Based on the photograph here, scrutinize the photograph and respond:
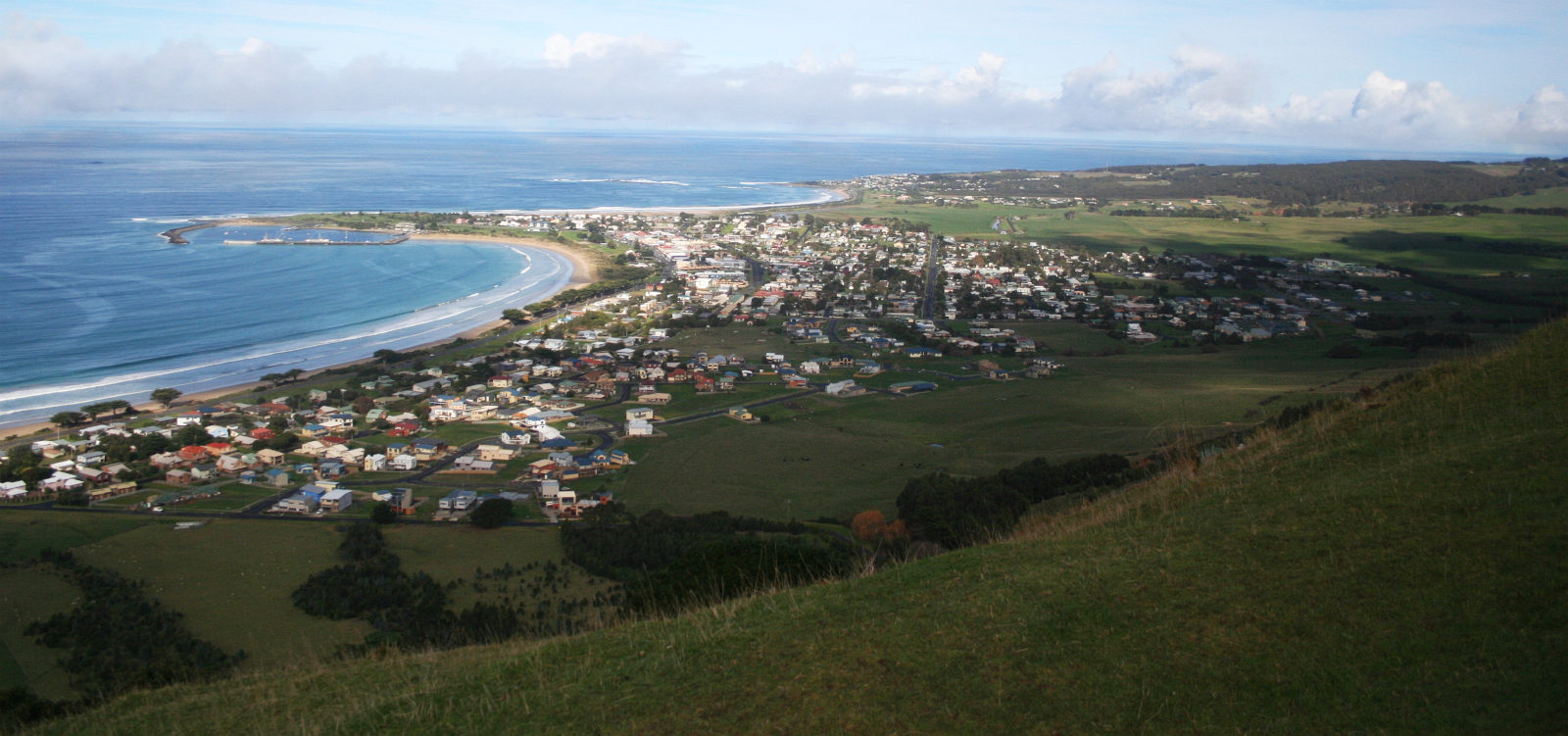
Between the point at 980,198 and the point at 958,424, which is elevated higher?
the point at 980,198

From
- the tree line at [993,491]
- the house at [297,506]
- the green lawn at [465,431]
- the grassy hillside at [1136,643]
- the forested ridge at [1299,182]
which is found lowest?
the house at [297,506]

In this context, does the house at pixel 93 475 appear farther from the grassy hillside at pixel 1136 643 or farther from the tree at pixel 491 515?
the grassy hillside at pixel 1136 643

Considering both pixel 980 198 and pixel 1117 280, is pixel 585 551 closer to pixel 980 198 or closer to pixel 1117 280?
pixel 1117 280

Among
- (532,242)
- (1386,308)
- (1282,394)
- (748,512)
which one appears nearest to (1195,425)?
(1282,394)

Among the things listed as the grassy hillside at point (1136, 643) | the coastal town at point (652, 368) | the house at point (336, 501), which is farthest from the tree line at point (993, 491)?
the house at point (336, 501)

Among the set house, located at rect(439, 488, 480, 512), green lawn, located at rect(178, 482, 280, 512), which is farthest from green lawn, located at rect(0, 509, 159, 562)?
house, located at rect(439, 488, 480, 512)

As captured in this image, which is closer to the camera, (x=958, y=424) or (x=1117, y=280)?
(x=958, y=424)
